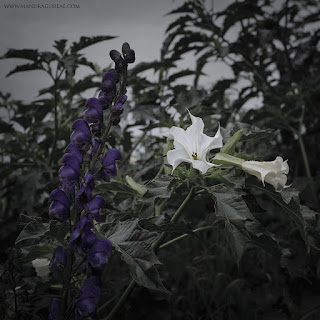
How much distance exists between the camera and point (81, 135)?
81cm

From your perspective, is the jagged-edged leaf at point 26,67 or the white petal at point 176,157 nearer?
the white petal at point 176,157

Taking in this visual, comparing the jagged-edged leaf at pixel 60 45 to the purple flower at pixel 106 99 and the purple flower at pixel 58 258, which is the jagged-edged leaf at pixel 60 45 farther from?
the purple flower at pixel 58 258

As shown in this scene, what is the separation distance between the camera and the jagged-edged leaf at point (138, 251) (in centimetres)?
72

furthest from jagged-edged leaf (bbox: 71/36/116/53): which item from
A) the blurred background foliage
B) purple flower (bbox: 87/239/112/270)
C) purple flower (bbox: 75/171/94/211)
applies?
purple flower (bbox: 87/239/112/270)

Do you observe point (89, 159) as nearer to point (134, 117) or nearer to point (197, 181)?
point (197, 181)

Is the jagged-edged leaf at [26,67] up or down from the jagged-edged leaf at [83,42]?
down

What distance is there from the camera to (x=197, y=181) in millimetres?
829

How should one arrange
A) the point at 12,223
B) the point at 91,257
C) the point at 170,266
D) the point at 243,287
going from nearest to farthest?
the point at 91,257, the point at 12,223, the point at 243,287, the point at 170,266

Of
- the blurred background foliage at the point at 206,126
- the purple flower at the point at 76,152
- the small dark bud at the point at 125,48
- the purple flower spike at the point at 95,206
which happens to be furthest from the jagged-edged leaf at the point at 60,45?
the purple flower spike at the point at 95,206

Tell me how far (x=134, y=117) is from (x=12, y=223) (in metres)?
0.92

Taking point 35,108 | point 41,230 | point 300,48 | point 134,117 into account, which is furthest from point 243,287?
point 41,230

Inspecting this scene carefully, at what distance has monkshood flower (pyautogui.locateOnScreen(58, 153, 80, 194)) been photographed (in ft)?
2.57

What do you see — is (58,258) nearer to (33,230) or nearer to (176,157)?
(33,230)

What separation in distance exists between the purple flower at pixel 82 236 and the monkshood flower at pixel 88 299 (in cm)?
9
